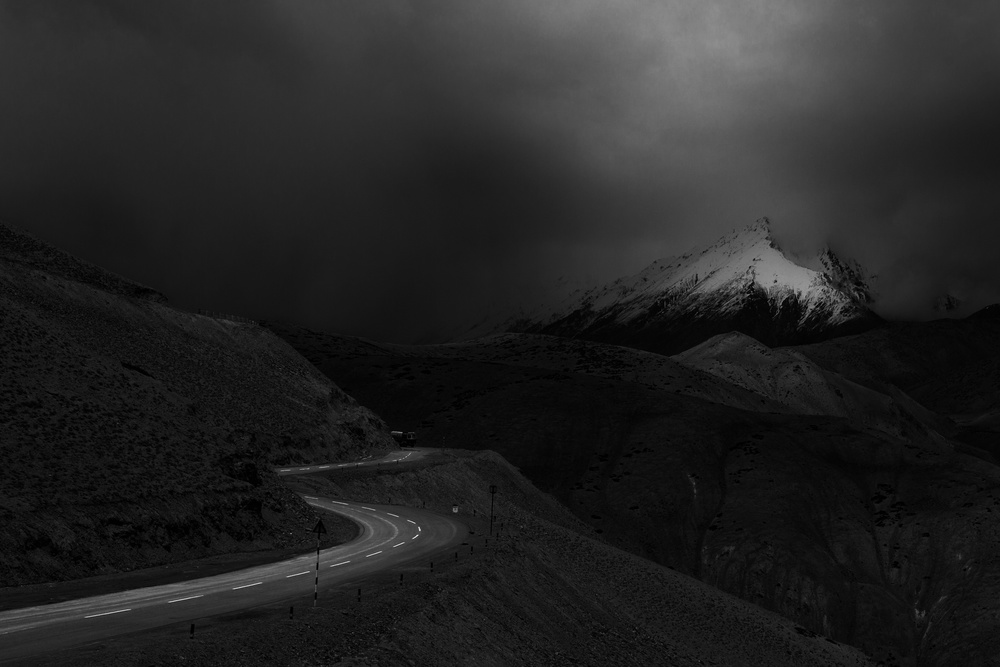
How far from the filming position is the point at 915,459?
6073 inches

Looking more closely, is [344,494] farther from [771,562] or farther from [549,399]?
[549,399]

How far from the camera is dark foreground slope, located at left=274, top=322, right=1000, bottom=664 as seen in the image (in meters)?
120

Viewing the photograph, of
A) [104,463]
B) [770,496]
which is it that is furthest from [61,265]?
[770,496]

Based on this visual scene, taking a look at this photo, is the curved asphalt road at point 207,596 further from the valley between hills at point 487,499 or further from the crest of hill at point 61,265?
the crest of hill at point 61,265

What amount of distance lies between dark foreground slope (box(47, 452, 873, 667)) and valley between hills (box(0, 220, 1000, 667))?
0.57 ft

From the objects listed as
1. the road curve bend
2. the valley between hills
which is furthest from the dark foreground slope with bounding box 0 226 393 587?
the road curve bend

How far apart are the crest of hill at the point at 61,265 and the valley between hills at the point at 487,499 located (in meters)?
0.32

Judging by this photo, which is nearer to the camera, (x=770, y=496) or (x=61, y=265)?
(x=61, y=265)

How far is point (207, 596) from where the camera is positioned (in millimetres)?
32875

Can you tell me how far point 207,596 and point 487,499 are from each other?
2053 inches

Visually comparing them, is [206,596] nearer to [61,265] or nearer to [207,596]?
[207,596]

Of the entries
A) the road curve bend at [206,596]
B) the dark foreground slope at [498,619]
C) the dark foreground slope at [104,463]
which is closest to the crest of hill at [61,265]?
the dark foreground slope at [104,463]

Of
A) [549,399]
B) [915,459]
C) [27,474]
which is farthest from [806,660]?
[549,399]

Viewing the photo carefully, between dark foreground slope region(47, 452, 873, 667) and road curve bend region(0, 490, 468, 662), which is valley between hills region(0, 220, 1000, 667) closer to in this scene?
dark foreground slope region(47, 452, 873, 667)
